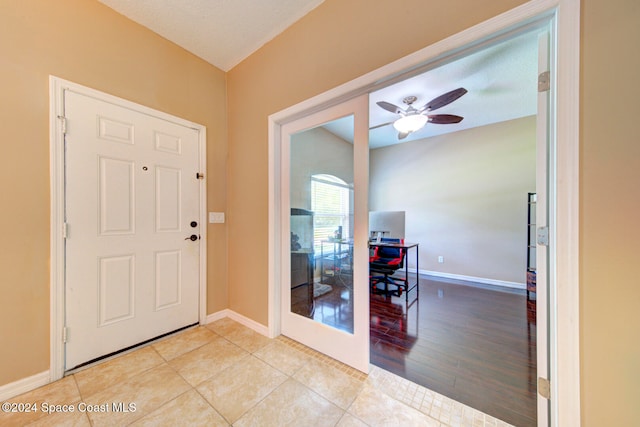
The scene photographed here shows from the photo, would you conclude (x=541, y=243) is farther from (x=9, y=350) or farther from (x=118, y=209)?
(x=9, y=350)

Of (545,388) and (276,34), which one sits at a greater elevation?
(276,34)

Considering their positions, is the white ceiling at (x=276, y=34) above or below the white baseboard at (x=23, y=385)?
above

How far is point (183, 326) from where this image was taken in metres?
2.27

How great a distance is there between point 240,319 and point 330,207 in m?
1.70

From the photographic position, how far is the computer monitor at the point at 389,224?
3.38m

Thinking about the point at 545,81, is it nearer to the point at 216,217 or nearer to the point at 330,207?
the point at 330,207

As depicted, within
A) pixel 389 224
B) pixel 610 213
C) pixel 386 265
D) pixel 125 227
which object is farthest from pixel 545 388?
pixel 125 227

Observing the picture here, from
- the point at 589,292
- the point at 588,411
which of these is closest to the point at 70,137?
the point at 589,292

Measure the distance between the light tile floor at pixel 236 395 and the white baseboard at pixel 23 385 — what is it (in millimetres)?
45

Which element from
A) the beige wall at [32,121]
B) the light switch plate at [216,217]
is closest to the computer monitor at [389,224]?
the light switch plate at [216,217]

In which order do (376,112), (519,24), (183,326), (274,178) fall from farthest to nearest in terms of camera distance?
(376,112)
(183,326)
(274,178)
(519,24)

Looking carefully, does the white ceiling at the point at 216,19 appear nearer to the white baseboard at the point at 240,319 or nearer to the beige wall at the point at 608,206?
the beige wall at the point at 608,206

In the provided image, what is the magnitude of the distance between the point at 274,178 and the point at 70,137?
1.57 metres

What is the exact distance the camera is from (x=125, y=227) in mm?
1923
